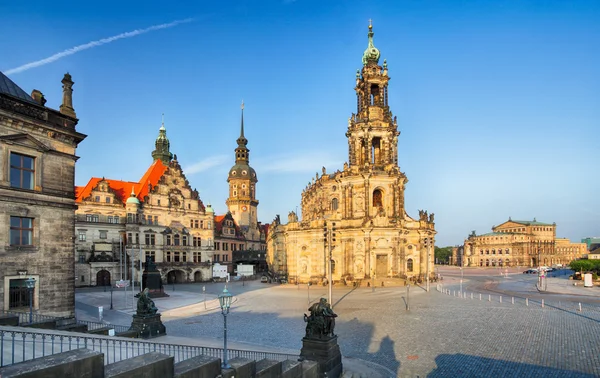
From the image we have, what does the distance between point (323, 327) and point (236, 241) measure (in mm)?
74462

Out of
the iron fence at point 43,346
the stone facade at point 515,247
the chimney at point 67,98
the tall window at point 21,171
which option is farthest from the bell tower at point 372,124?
the stone facade at point 515,247

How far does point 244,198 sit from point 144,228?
3699cm

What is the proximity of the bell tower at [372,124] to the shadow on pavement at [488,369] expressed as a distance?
44174mm

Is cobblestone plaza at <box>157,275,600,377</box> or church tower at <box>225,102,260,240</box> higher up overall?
church tower at <box>225,102,260,240</box>

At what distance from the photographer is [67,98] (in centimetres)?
2525

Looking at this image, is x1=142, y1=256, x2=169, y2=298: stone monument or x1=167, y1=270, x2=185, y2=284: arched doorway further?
x1=167, y1=270, x2=185, y2=284: arched doorway

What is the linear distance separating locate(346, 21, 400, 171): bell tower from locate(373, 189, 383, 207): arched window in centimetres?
425

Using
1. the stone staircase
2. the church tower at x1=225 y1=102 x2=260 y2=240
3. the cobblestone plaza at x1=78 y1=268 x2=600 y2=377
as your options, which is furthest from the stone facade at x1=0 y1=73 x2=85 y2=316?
the church tower at x1=225 y1=102 x2=260 y2=240

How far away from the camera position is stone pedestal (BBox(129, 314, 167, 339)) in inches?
866

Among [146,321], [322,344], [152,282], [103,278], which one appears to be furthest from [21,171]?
[103,278]

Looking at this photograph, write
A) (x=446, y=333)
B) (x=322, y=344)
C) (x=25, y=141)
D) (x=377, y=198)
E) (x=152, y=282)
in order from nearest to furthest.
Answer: (x=322, y=344)
(x=25, y=141)
(x=446, y=333)
(x=152, y=282)
(x=377, y=198)

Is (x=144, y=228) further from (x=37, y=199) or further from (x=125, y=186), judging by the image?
(x=37, y=199)

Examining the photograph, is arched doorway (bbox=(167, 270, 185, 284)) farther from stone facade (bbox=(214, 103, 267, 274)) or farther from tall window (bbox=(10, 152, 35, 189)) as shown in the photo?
tall window (bbox=(10, 152, 35, 189))

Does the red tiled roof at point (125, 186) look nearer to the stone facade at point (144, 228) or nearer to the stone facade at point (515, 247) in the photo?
the stone facade at point (144, 228)
